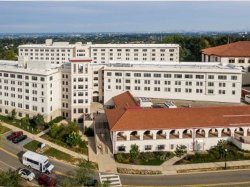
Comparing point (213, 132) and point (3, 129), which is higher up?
point (213, 132)

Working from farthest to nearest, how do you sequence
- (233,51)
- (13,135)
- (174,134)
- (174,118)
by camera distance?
1. (233,51)
2. (13,135)
3. (174,118)
4. (174,134)

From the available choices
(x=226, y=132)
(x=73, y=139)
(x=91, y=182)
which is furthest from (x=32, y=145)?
(x=226, y=132)

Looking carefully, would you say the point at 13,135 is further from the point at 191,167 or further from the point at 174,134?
the point at 191,167

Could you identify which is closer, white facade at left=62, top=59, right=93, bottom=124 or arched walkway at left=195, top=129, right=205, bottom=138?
arched walkway at left=195, top=129, right=205, bottom=138

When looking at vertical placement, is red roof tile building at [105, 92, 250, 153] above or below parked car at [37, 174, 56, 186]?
above

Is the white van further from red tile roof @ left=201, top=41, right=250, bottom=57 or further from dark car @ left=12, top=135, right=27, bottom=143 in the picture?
red tile roof @ left=201, top=41, right=250, bottom=57

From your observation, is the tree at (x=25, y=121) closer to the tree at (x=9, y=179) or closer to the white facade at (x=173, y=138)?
the white facade at (x=173, y=138)

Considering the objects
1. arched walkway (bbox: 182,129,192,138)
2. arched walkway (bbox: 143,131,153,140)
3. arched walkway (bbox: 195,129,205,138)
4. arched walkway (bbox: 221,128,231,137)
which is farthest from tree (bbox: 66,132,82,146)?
arched walkway (bbox: 221,128,231,137)
